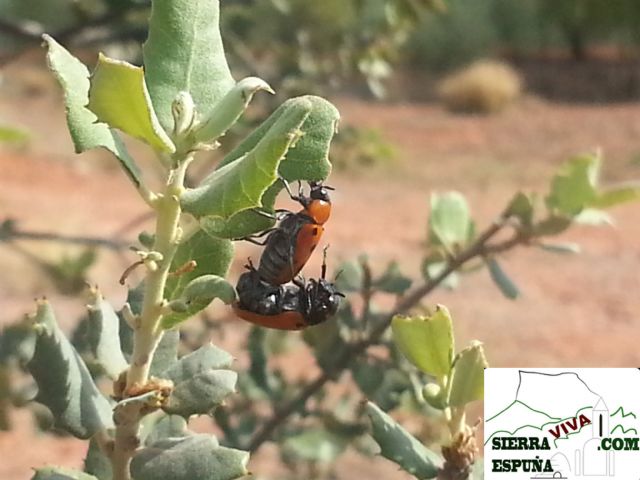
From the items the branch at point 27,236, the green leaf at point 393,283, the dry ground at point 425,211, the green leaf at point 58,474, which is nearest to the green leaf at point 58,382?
the green leaf at point 58,474

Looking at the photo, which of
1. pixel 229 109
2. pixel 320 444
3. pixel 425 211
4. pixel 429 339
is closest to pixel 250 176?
pixel 229 109

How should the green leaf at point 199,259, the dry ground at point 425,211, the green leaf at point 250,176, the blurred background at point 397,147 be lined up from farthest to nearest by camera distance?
the dry ground at point 425,211, the blurred background at point 397,147, the green leaf at point 199,259, the green leaf at point 250,176

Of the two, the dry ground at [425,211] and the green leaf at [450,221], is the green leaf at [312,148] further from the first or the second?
the dry ground at [425,211]

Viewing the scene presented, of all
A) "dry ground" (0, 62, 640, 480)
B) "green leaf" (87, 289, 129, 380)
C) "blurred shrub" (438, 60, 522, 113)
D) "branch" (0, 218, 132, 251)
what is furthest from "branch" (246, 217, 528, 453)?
"blurred shrub" (438, 60, 522, 113)

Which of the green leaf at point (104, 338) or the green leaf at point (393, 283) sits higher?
the green leaf at point (393, 283)

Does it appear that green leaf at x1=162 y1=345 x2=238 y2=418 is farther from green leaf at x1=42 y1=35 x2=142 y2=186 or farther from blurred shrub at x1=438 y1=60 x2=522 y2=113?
blurred shrub at x1=438 y1=60 x2=522 y2=113
